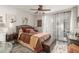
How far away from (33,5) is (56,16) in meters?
0.41

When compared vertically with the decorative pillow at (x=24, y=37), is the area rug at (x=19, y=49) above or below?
below

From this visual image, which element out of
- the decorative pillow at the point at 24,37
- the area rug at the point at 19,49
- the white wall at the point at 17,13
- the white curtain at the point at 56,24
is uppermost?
the white wall at the point at 17,13

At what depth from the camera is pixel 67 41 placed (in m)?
2.07

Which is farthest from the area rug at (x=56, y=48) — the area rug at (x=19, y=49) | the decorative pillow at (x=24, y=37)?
the decorative pillow at (x=24, y=37)

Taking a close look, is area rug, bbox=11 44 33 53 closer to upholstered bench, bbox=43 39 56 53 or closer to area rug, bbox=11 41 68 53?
area rug, bbox=11 41 68 53

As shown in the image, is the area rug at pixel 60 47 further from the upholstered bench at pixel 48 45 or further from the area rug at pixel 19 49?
the area rug at pixel 19 49

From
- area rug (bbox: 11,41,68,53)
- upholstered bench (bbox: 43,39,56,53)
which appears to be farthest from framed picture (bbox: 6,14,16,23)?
upholstered bench (bbox: 43,39,56,53)

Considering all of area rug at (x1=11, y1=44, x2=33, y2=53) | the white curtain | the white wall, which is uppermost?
the white wall

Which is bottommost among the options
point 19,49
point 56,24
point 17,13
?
point 19,49

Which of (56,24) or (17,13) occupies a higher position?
(17,13)

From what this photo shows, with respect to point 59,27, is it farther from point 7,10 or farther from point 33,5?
point 7,10

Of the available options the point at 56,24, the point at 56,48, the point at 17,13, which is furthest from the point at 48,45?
the point at 17,13

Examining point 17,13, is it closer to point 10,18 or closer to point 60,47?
point 10,18
